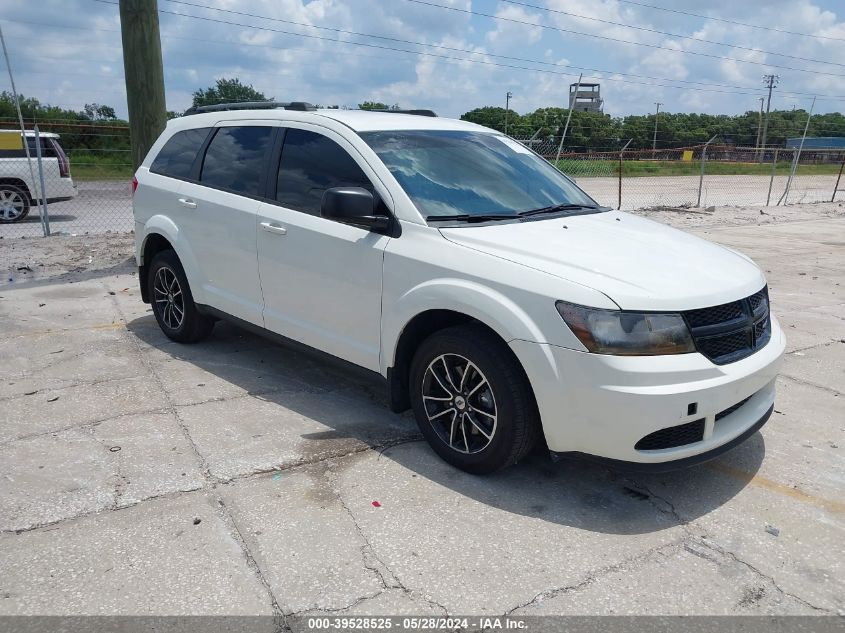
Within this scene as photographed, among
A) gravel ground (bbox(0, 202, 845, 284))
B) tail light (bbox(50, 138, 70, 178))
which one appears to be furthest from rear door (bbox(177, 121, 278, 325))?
tail light (bbox(50, 138, 70, 178))

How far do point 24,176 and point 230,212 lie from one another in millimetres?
11144

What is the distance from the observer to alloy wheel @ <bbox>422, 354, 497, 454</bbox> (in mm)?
3627

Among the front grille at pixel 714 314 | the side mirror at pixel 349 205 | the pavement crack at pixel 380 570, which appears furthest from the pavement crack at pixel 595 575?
the side mirror at pixel 349 205

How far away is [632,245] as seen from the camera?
388 centimetres

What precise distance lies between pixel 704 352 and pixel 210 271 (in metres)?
3.50

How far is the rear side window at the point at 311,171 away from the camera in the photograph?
170 inches

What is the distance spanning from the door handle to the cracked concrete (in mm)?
1114

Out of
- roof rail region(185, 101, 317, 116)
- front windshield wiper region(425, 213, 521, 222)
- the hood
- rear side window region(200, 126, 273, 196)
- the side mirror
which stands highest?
roof rail region(185, 101, 317, 116)

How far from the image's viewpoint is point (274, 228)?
181 inches

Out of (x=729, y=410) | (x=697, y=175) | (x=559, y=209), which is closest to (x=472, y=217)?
(x=559, y=209)

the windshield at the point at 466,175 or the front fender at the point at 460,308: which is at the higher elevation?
the windshield at the point at 466,175

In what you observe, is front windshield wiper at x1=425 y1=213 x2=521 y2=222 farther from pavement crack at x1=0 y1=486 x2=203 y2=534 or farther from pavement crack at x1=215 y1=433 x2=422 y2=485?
pavement crack at x1=0 y1=486 x2=203 y2=534

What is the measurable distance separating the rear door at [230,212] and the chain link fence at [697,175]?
A: 1186cm

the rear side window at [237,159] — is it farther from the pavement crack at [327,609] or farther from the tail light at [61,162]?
the tail light at [61,162]
